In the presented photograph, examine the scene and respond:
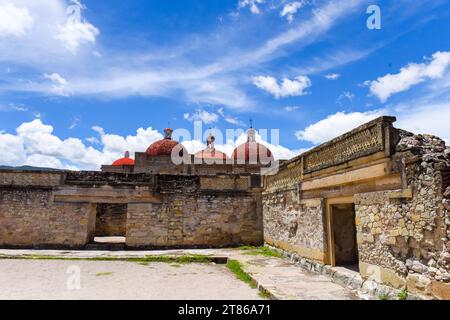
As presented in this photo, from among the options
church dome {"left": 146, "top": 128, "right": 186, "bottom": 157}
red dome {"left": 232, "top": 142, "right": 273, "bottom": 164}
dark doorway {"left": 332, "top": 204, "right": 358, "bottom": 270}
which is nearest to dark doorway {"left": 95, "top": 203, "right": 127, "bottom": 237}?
church dome {"left": 146, "top": 128, "right": 186, "bottom": 157}

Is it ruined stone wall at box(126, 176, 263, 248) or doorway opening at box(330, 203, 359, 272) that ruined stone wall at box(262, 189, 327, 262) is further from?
ruined stone wall at box(126, 176, 263, 248)

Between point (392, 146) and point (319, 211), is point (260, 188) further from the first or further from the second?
point (392, 146)

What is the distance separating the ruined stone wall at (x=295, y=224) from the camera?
328 inches

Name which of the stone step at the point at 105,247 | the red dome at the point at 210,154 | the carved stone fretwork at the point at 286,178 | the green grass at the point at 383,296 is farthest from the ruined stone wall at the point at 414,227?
the red dome at the point at 210,154

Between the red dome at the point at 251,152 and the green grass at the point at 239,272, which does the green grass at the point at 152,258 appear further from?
the red dome at the point at 251,152

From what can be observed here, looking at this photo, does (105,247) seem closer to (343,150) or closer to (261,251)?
(261,251)

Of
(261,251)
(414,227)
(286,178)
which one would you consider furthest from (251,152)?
(414,227)

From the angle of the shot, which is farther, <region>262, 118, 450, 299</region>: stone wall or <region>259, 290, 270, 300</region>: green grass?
<region>259, 290, 270, 300</region>: green grass

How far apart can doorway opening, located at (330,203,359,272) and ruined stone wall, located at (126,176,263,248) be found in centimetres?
573

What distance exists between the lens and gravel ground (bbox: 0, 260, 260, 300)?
6.36 meters

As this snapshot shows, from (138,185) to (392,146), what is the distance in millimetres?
10276

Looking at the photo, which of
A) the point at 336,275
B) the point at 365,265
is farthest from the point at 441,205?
the point at 336,275

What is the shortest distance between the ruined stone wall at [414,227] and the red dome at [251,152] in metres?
18.4

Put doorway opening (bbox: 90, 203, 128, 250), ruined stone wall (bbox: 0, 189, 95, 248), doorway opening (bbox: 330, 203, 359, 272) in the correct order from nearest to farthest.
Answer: doorway opening (bbox: 330, 203, 359, 272), ruined stone wall (bbox: 0, 189, 95, 248), doorway opening (bbox: 90, 203, 128, 250)
